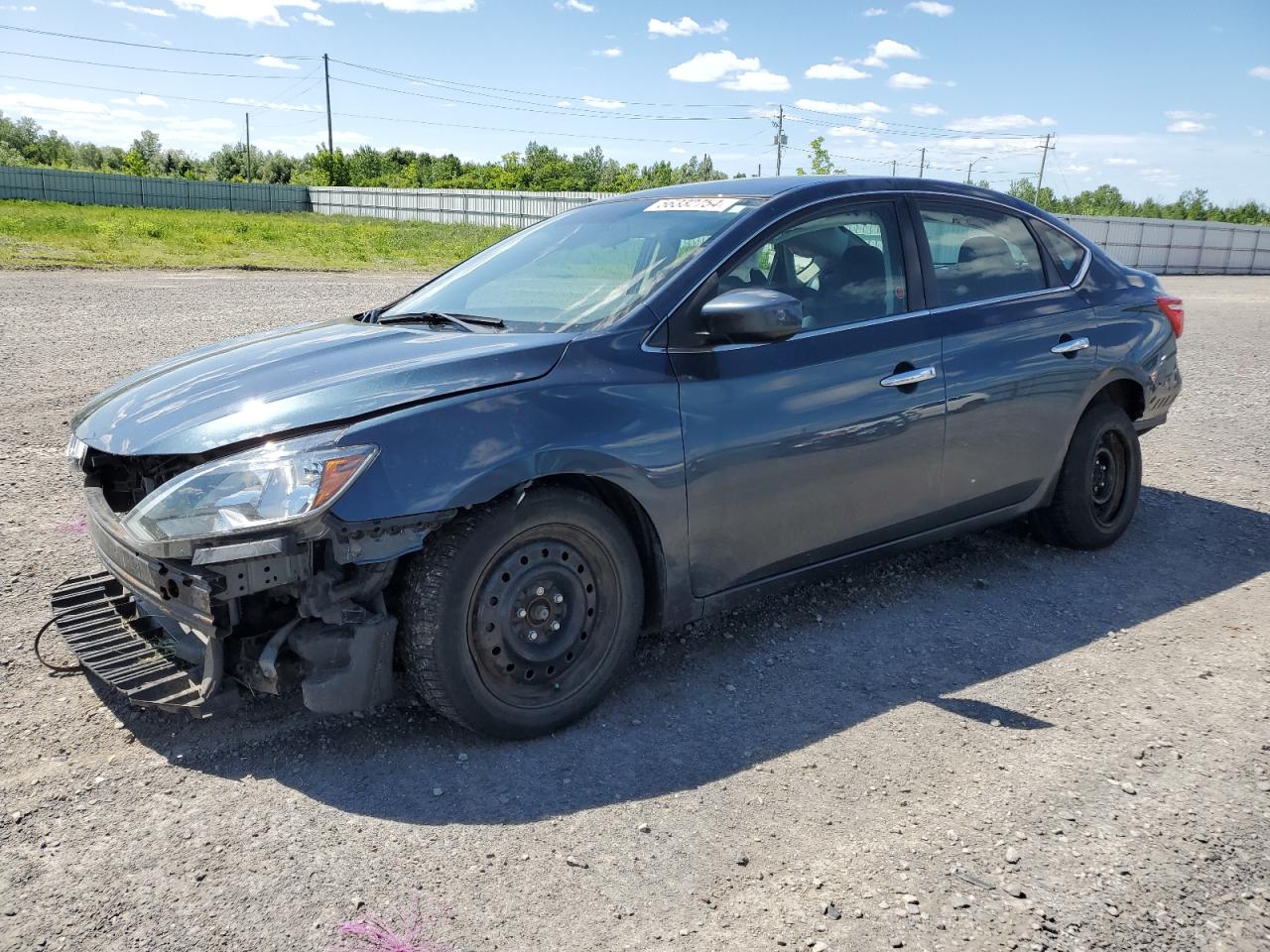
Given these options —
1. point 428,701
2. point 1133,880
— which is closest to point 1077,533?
point 1133,880

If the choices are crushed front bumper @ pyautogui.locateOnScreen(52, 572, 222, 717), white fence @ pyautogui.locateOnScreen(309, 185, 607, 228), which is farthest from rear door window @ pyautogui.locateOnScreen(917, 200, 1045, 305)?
white fence @ pyautogui.locateOnScreen(309, 185, 607, 228)

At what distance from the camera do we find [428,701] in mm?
3119

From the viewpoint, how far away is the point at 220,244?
28.7 m

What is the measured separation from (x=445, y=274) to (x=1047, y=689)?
302 centimetres

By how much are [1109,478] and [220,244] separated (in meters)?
28.1

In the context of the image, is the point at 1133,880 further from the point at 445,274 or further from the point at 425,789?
the point at 445,274

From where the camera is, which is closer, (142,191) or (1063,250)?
(1063,250)

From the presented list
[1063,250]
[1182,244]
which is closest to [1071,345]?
[1063,250]

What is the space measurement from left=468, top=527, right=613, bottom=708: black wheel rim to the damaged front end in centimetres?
29

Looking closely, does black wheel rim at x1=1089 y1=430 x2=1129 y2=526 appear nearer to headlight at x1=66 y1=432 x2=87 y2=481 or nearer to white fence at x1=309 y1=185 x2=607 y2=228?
headlight at x1=66 y1=432 x2=87 y2=481

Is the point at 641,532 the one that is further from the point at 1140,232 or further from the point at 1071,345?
the point at 1140,232

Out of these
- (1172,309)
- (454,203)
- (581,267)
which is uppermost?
(454,203)

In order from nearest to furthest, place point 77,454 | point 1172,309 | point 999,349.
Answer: point 77,454, point 999,349, point 1172,309

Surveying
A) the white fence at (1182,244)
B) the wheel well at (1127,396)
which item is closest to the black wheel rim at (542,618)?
the wheel well at (1127,396)
